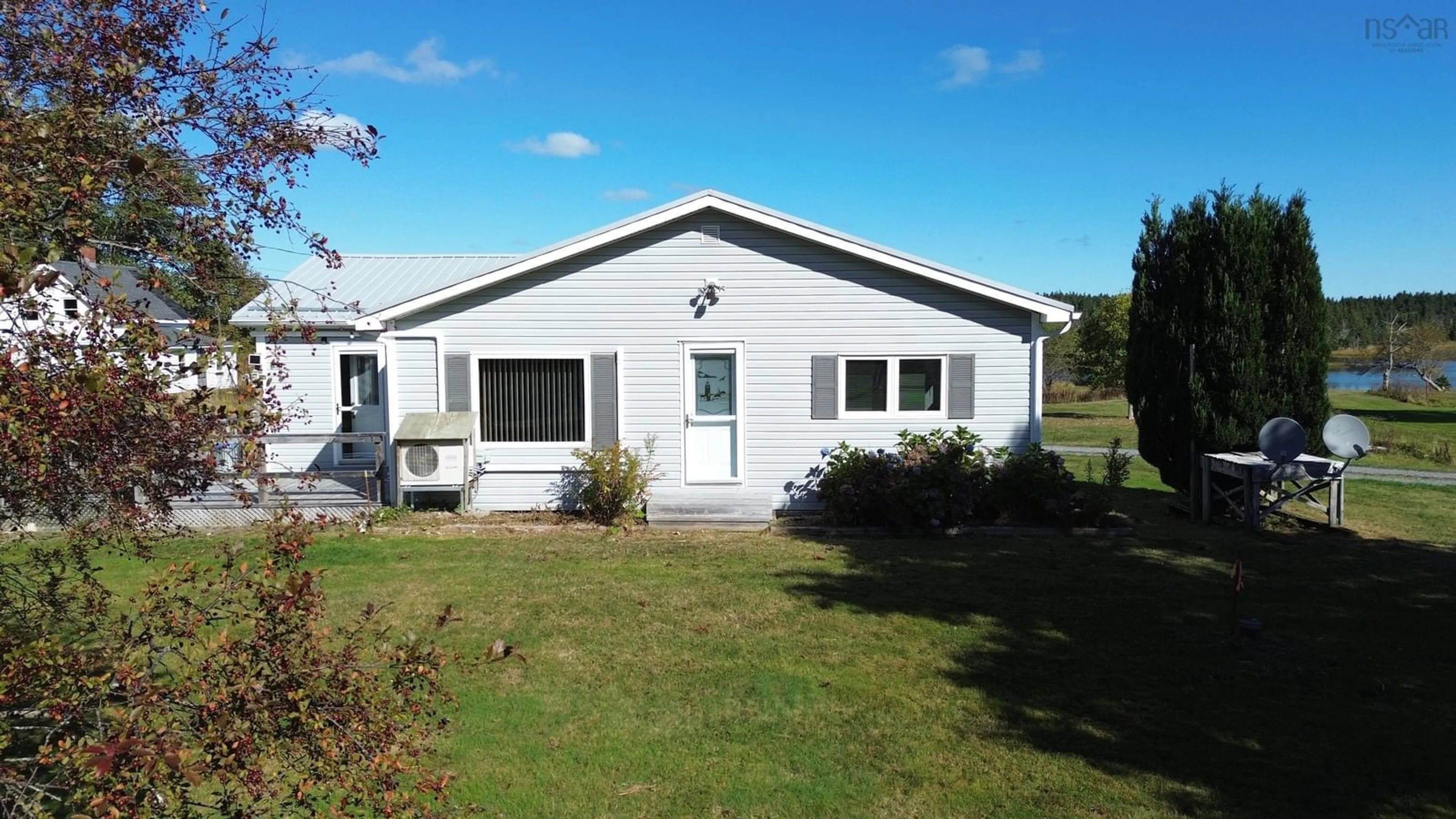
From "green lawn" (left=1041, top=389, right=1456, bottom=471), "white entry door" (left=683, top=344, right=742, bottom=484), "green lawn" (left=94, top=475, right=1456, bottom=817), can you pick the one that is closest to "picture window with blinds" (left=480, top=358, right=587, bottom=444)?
"white entry door" (left=683, top=344, right=742, bottom=484)

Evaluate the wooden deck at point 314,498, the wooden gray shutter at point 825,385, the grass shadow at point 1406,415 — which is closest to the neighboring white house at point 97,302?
the wooden deck at point 314,498

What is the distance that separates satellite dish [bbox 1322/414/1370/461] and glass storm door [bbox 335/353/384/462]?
13.2 meters

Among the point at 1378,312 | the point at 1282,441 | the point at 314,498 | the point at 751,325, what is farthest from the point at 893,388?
the point at 1378,312

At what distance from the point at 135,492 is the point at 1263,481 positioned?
447 inches

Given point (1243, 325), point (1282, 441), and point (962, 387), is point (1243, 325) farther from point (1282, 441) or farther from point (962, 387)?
point (962, 387)

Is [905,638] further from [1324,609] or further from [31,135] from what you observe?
[31,135]

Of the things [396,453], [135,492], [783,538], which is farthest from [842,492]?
[135,492]

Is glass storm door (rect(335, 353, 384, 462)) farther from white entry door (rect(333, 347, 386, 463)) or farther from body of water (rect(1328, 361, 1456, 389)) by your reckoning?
body of water (rect(1328, 361, 1456, 389))

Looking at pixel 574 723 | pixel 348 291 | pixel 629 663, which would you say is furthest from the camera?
pixel 348 291

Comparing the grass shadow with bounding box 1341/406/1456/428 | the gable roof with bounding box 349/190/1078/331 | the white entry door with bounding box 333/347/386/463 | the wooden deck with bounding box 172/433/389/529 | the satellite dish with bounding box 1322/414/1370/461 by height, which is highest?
the gable roof with bounding box 349/190/1078/331

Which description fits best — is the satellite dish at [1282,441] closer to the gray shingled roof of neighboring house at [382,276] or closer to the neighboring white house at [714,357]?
the neighboring white house at [714,357]

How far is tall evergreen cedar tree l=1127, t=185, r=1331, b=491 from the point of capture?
36.7ft

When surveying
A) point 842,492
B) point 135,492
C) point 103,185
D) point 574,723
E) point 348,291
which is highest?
point 348,291

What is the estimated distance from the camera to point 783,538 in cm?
1049
